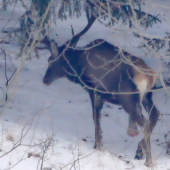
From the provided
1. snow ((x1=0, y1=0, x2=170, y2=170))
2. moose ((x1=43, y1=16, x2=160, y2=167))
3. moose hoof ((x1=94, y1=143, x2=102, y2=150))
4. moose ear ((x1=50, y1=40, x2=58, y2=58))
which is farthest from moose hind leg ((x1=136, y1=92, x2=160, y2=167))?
moose ear ((x1=50, y1=40, x2=58, y2=58))

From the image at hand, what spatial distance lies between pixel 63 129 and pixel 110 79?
4.03 ft

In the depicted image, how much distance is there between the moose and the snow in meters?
0.23

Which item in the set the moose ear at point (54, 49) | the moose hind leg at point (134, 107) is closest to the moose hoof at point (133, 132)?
the moose hind leg at point (134, 107)

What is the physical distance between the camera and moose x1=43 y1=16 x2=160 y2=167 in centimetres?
581

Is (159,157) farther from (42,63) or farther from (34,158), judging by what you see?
(42,63)

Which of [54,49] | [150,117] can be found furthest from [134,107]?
[54,49]

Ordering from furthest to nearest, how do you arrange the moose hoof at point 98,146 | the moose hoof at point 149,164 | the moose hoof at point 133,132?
1. the moose hoof at point 98,146
2. the moose hoof at point 133,132
3. the moose hoof at point 149,164

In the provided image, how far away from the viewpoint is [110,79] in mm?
6141

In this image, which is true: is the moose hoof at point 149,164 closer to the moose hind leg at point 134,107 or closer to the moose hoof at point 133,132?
the moose hind leg at point 134,107

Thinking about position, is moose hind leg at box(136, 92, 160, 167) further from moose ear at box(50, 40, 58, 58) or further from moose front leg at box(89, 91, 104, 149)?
moose ear at box(50, 40, 58, 58)

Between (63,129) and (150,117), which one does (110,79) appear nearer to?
(150,117)

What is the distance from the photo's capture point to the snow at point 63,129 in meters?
5.47

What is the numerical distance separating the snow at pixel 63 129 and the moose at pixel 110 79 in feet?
0.76

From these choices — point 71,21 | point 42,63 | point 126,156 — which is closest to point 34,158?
point 126,156
